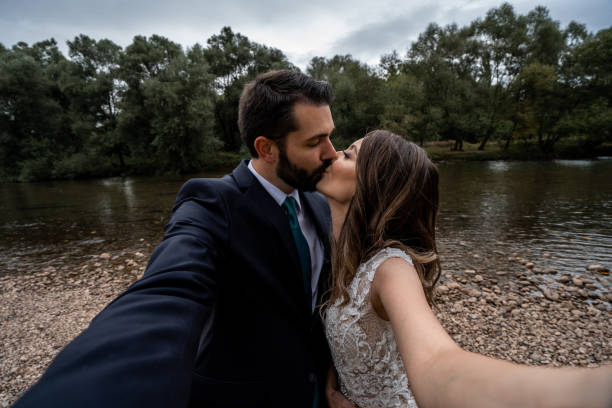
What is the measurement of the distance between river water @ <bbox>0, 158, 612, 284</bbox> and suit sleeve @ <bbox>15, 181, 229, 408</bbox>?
20.0 feet

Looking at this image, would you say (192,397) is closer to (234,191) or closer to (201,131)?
(234,191)

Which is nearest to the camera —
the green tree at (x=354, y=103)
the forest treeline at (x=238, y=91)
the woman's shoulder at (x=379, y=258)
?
the woman's shoulder at (x=379, y=258)

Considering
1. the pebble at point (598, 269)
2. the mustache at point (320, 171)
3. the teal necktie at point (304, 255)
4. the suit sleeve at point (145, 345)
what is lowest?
the pebble at point (598, 269)

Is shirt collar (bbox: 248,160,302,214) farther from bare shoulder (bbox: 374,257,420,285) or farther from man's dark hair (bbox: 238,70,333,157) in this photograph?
bare shoulder (bbox: 374,257,420,285)

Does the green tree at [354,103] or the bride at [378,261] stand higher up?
the green tree at [354,103]

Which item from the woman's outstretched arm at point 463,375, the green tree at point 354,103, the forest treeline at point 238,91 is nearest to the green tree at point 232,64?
the forest treeline at point 238,91

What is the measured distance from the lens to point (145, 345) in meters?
0.82

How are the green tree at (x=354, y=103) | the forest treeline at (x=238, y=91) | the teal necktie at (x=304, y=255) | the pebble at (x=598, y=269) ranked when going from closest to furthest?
the teal necktie at (x=304, y=255) → the pebble at (x=598, y=269) → the forest treeline at (x=238, y=91) → the green tree at (x=354, y=103)

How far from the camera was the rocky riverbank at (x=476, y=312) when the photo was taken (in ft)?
11.8

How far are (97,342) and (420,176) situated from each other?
1.81 metres

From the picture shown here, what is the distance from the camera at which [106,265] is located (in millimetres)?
6988

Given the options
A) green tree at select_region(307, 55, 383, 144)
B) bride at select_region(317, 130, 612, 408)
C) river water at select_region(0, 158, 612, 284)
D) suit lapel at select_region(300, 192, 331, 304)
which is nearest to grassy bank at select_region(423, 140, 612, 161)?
green tree at select_region(307, 55, 383, 144)

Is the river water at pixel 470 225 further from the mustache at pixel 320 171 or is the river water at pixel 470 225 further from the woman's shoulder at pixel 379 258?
the woman's shoulder at pixel 379 258

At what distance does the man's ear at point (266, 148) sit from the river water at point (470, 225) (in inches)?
206
